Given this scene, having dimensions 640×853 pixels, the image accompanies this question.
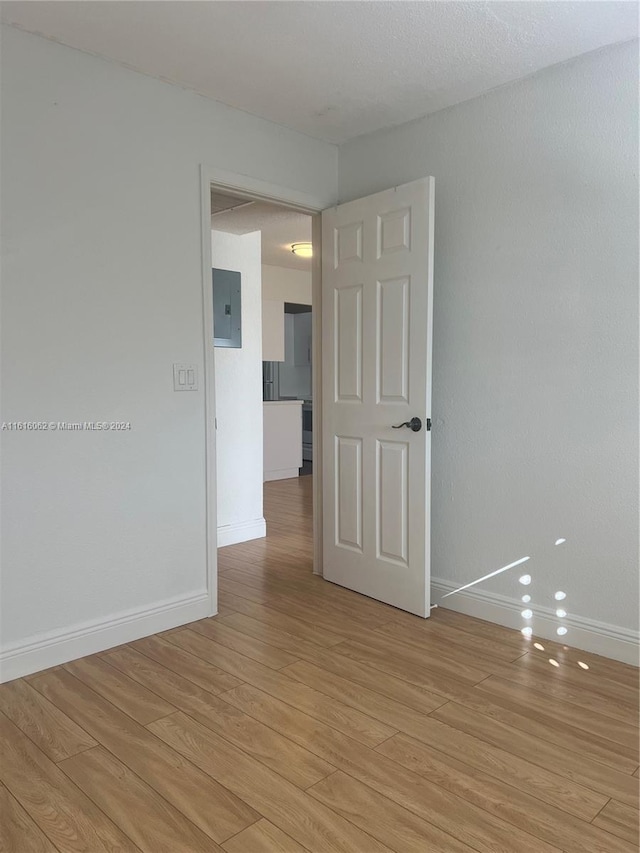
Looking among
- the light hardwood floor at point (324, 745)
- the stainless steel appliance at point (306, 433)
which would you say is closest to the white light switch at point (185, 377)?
the light hardwood floor at point (324, 745)

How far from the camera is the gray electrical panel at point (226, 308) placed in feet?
14.3

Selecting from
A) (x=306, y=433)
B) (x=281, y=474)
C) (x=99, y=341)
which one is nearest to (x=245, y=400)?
(x=99, y=341)

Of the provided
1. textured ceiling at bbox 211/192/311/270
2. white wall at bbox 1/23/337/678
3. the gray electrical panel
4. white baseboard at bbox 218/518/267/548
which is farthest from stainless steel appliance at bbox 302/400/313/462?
white wall at bbox 1/23/337/678

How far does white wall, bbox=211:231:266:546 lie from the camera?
4.43m

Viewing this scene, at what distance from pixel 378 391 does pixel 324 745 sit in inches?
68.0

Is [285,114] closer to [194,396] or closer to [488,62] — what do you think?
[488,62]

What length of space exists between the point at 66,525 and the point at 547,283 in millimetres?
2279

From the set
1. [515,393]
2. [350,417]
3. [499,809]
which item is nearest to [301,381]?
[350,417]

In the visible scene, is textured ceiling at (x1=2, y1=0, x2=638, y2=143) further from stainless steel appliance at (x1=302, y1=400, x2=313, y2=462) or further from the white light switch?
stainless steel appliance at (x1=302, y1=400, x2=313, y2=462)

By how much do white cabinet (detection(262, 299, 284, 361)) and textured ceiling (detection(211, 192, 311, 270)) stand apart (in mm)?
1148

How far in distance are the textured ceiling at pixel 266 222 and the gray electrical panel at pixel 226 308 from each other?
33cm

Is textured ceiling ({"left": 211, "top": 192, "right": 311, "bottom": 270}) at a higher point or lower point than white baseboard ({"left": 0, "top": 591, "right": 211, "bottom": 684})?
higher

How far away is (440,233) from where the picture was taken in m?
3.12

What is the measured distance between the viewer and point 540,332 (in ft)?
8.98
